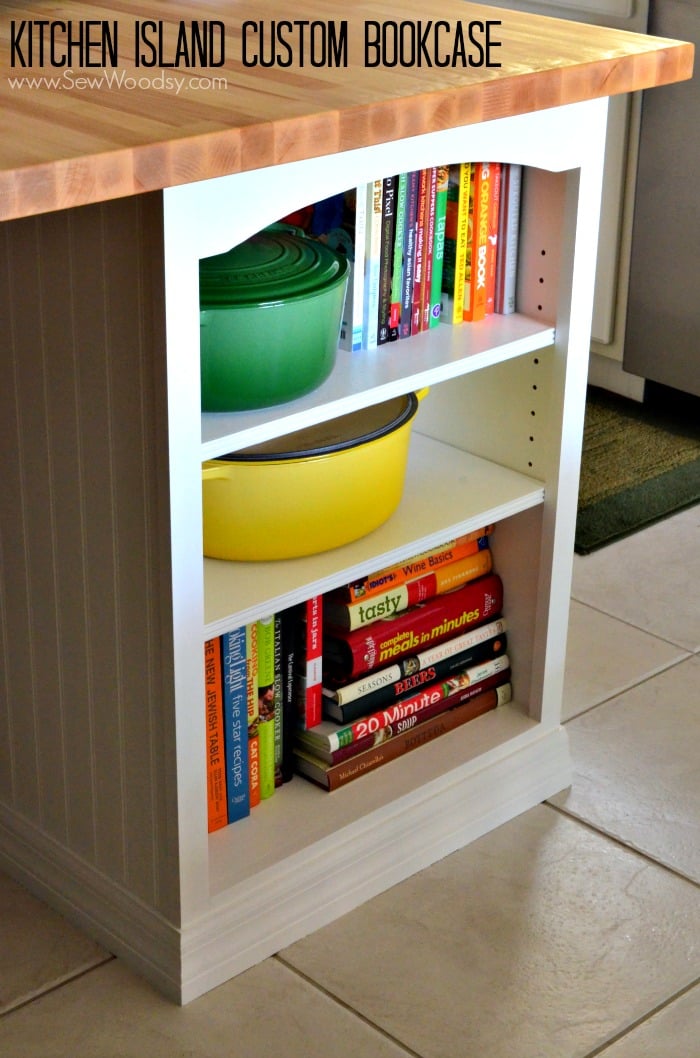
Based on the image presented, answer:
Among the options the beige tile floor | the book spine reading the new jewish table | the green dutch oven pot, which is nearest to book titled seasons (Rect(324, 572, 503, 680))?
the book spine reading the new jewish table

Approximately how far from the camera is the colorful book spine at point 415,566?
154 centimetres

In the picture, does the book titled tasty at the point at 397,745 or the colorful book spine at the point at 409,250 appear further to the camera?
the book titled tasty at the point at 397,745

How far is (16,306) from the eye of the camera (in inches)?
50.3

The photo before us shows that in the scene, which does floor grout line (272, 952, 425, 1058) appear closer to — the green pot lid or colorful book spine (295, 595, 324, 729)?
colorful book spine (295, 595, 324, 729)

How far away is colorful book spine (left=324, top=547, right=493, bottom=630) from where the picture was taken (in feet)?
5.07

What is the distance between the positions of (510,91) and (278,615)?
59 centimetres

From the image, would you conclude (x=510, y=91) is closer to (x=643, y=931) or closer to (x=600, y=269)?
(x=643, y=931)

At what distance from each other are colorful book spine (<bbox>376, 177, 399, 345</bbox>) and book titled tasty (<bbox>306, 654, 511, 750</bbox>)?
1.45ft

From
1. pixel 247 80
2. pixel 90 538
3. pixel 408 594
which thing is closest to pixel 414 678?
pixel 408 594

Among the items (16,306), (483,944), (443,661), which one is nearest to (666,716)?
(443,661)

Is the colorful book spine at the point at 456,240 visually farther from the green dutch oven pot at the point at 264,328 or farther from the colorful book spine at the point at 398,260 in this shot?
the green dutch oven pot at the point at 264,328

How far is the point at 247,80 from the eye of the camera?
1154mm

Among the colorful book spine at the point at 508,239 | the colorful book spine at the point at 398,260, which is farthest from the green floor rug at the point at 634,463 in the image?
the colorful book spine at the point at 398,260

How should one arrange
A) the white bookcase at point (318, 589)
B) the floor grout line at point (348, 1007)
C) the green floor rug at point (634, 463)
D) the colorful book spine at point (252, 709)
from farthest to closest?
the green floor rug at point (634, 463), the colorful book spine at point (252, 709), the floor grout line at point (348, 1007), the white bookcase at point (318, 589)
